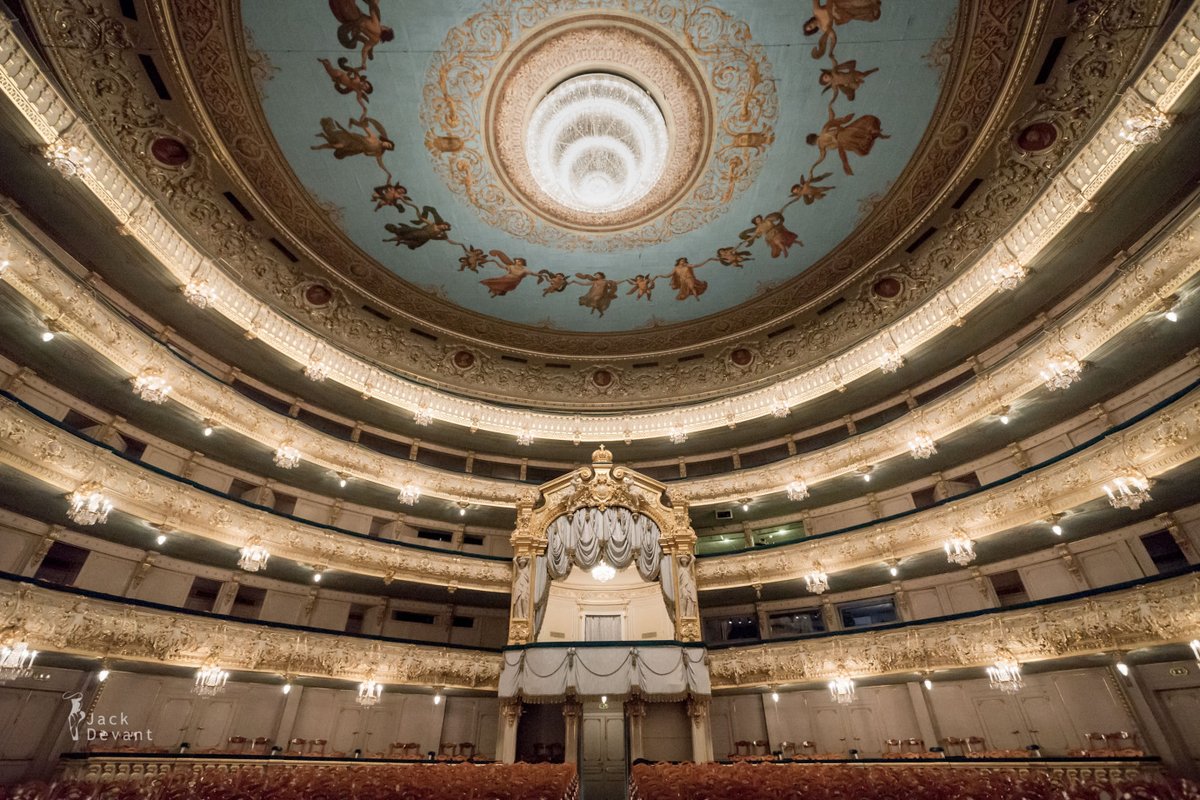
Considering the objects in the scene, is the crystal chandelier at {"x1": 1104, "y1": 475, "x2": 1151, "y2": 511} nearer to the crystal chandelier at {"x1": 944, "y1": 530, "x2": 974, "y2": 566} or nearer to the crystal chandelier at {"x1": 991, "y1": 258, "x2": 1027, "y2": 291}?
the crystal chandelier at {"x1": 944, "y1": 530, "x2": 974, "y2": 566}

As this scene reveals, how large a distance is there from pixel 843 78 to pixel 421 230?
1175cm

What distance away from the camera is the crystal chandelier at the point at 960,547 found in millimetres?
12633

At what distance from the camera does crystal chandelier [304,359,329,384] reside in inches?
617

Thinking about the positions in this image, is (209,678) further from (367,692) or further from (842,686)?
(842,686)

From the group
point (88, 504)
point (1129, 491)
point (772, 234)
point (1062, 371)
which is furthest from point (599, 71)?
point (88, 504)

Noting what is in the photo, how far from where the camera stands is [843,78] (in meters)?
12.3

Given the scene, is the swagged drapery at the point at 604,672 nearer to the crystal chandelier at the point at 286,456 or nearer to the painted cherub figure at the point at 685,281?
the crystal chandelier at the point at 286,456

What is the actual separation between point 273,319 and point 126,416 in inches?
168

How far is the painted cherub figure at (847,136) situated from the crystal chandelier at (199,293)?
613 inches

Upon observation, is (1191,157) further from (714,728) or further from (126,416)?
(126,416)

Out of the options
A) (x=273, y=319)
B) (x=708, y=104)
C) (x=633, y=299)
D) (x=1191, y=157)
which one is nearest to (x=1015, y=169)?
(x=1191, y=157)

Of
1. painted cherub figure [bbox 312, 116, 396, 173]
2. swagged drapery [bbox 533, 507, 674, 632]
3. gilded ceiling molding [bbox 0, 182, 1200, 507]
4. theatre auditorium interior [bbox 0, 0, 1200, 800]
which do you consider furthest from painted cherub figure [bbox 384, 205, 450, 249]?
swagged drapery [bbox 533, 507, 674, 632]

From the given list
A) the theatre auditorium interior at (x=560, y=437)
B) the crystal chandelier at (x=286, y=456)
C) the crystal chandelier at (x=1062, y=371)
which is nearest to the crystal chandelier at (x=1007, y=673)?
the theatre auditorium interior at (x=560, y=437)

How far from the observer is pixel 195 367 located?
45.1 feet
